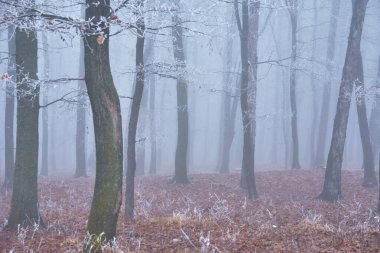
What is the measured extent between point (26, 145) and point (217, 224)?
4576 millimetres

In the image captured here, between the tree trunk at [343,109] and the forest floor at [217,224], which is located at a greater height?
the tree trunk at [343,109]

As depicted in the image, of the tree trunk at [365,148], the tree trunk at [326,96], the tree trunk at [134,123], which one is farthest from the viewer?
the tree trunk at [326,96]

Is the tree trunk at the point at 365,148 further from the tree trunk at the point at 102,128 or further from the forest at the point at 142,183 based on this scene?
the tree trunk at the point at 102,128

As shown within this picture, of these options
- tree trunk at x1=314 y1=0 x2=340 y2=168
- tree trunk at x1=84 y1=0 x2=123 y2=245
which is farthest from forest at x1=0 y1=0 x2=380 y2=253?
tree trunk at x1=314 y1=0 x2=340 y2=168

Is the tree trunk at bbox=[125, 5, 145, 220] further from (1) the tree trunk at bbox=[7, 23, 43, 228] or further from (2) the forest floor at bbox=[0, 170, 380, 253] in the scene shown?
(1) the tree trunk at bbox=[7, 23, 43, 228]

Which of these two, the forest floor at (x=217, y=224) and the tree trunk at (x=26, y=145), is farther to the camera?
the tree trunk at (x=26, y=145)

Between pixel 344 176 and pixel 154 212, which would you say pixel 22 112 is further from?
pixel 344 176

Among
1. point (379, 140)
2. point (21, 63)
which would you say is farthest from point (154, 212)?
point (379, 140)

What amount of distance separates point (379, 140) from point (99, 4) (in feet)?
90.0

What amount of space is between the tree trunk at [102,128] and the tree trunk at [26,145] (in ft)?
11.0

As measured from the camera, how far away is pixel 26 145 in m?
9.78

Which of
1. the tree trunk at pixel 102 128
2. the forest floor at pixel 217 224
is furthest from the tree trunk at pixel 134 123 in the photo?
the tree trunk at pixel 102 128

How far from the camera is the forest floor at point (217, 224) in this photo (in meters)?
7.37

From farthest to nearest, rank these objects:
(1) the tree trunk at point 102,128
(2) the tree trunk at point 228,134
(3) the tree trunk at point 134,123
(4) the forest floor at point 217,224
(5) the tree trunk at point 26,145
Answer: (2) the tree trunk at point 228,134 < (3) the tree trunk at point 134,123 < (5) the tree trunk at point 26,145 < (4) the forest floor at point 217,224 < (1) the tree trunk at point 102,128
